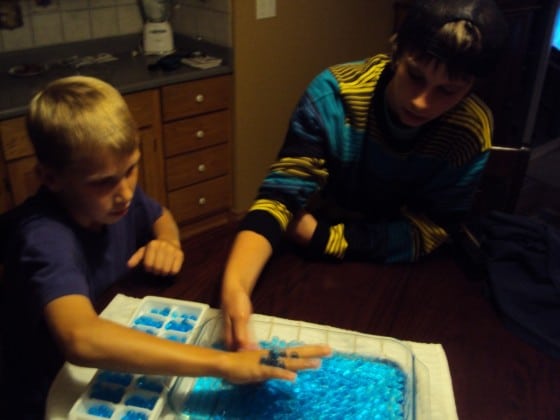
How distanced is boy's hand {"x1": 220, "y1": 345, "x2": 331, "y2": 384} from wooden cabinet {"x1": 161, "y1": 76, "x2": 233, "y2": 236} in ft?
6.00

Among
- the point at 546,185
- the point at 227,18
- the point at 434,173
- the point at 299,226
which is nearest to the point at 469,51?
the point at 434,173

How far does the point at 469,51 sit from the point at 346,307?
0.47 metres

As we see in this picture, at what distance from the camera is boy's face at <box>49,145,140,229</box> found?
916 mm

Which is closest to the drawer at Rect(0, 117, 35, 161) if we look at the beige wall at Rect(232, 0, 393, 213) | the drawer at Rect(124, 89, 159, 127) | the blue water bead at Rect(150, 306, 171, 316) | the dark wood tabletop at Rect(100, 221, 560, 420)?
the drawer at Rect(124, 89, 159, 127)

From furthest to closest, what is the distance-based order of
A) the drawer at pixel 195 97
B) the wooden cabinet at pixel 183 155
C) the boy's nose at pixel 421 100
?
the drawer at pixel 195 97 → the wooden cabinet at pixel 183 155 → the boy's nose at pixel 421 100

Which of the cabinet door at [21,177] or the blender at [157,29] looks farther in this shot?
the blender at [157,29]

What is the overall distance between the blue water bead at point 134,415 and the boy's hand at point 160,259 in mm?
330

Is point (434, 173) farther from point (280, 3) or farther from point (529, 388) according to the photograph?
point (280, 3)

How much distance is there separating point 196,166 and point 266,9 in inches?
31.3

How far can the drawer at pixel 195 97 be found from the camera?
2.41m

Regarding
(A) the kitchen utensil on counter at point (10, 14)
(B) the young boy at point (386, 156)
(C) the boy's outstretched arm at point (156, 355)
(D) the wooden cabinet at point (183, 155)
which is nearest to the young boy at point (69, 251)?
(C) the boy's outstretched arm at point (156, 355)

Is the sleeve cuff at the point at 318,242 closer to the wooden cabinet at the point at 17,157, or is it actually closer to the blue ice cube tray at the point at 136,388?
the blue ice cube tray at the point at 136,388

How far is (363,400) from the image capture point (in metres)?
0.74

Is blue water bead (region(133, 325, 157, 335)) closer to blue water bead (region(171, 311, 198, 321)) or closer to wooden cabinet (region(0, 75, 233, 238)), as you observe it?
blue water bead (region(171, 311, 198, 321))
